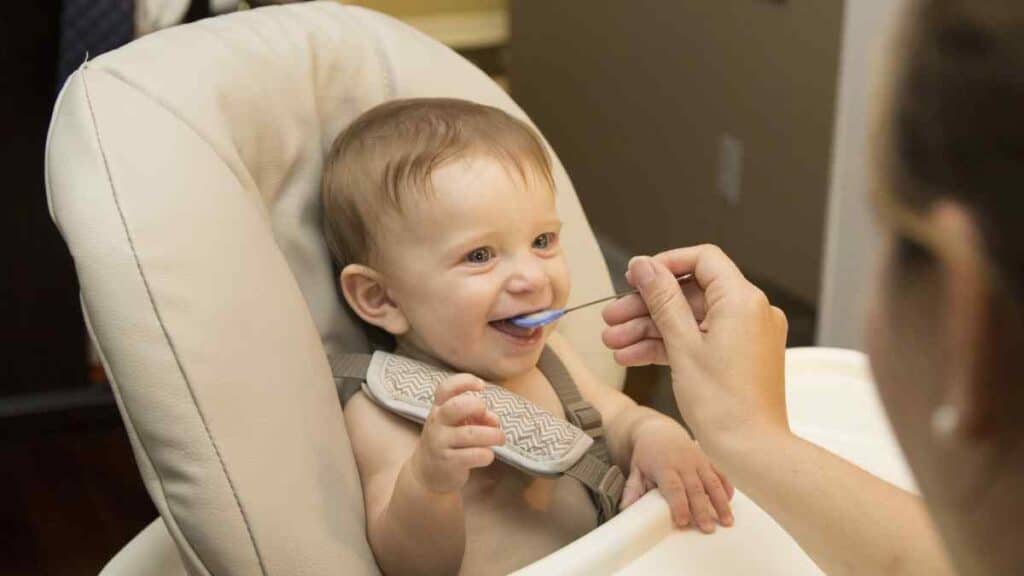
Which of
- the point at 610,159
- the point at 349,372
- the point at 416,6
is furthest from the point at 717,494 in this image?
the point at 416,6

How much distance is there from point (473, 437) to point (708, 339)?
0.19 metres

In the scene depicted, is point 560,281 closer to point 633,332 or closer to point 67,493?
point 633,332

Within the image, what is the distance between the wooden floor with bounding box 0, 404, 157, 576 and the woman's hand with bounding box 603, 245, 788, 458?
53.7 inches

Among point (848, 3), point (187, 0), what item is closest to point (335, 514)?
point (187, 0)

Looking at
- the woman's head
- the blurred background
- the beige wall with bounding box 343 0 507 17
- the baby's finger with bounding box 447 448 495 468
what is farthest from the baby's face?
the beige wall with bounding box 343 0 507 17

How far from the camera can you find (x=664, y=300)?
0.93 meters

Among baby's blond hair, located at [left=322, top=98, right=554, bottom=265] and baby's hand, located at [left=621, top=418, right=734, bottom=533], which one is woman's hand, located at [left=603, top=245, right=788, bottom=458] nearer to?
baby's hand, located at [left=621, top=418, right=734, bottom=533]

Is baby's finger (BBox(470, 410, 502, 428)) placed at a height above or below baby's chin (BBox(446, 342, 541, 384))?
above

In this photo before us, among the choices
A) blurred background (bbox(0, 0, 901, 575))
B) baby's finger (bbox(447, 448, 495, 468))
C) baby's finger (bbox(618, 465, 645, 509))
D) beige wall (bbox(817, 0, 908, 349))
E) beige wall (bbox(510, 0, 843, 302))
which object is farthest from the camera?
beige wall (bbox(510, 0, 843, 302))

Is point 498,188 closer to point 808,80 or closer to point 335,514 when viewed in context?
point 335,514

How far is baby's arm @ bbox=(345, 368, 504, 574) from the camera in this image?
902 millimetres

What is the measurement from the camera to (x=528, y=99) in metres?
3.42

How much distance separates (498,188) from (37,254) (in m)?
1.47

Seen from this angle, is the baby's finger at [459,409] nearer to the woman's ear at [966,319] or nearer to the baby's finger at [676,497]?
the baby's finger at [676,497]
